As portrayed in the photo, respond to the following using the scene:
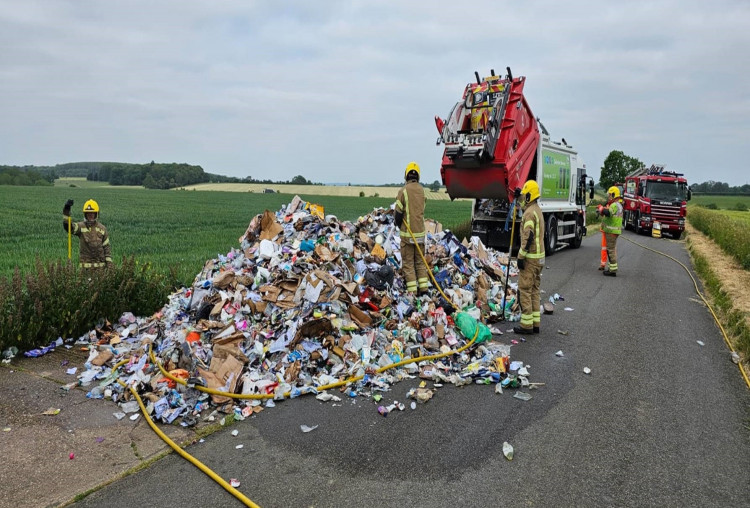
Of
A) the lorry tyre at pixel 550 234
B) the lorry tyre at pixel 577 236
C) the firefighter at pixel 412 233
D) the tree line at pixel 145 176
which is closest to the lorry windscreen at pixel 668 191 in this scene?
the lorry tyre at pixel 577 236

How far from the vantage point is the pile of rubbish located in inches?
→ 200

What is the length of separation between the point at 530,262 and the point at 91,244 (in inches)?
264

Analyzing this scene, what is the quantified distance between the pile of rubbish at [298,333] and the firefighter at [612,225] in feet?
14.5

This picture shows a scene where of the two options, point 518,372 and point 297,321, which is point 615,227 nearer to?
point 518,372

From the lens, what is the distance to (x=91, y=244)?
756 cm

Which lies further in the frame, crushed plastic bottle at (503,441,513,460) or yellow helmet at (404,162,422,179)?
yellow helmet at (404,162,422,179)

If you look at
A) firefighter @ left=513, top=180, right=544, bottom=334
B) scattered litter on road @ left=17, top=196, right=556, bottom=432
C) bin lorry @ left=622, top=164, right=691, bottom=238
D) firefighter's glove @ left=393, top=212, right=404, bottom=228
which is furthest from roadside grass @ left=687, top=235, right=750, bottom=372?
bin lorry @ left=622, top=164, right=691, bottom=238

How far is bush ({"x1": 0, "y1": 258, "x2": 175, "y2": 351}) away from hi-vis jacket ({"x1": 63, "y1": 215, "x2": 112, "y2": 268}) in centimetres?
37

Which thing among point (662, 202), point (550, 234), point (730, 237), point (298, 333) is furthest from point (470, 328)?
point (662, 202)

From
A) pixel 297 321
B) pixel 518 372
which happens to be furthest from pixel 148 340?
pixel 518 372

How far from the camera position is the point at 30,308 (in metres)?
6.02

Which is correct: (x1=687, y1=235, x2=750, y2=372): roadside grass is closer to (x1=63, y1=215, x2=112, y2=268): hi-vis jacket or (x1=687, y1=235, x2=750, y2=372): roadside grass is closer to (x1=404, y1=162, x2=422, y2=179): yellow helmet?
(x1=404, y1=162, x2=422, y2=179): yellow helmet

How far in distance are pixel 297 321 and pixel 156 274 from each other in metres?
3.13

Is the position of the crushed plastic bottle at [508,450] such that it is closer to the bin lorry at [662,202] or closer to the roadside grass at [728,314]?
the roadside grass at [728,314]
